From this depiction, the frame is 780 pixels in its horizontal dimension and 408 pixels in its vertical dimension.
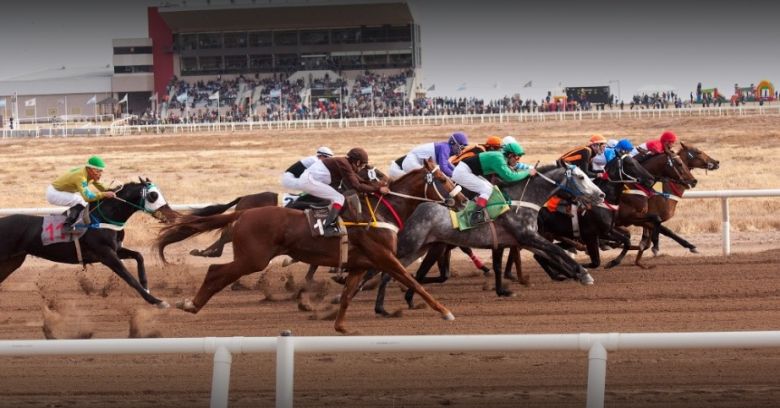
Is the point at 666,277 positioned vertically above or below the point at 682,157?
below

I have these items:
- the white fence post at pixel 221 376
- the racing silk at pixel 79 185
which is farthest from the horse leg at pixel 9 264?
the white fence post at pixel 221 376

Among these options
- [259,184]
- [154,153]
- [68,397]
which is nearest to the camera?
[68,397]

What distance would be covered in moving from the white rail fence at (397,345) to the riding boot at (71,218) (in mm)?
6657

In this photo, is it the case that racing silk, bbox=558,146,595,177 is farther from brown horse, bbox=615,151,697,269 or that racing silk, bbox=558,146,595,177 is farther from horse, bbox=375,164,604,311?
horse, bbox=375,164,604,311

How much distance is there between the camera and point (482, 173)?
→ 1162cm

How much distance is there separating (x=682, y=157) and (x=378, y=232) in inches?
261

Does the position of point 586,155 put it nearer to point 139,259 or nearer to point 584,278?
point 584,278

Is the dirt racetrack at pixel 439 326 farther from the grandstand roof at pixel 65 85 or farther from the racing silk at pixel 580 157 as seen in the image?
the grandstand roof at pixel 65 85

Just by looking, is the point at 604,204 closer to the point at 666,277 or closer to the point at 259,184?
the point at 666,277

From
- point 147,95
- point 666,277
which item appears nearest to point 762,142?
point 666,277

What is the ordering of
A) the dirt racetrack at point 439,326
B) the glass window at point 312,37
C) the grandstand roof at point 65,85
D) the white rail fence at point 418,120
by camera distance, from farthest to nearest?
the grandstand roof at point 65,85 → the glass window at point 312,37 → the white rail fence at point 418,120 → the dirt racetrack at point 439,326

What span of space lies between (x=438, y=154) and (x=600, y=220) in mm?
2088

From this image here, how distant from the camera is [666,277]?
41.5 feet

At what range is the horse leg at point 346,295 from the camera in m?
9.68
